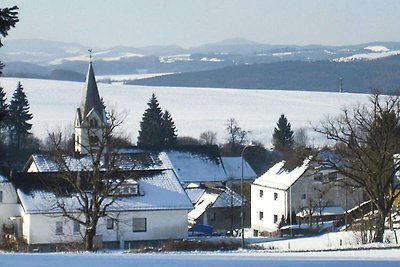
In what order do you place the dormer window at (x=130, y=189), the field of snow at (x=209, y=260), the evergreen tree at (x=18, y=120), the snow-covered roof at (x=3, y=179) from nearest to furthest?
the field of snow at (x=209, y=260) → the dormer window at (x=130, y=189) → the snow-covered roof at (x=3, y=179) → the evergreen tree at (x=18, y=120)

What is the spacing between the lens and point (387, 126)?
35.1m

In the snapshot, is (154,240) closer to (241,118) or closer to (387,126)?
(387,126)

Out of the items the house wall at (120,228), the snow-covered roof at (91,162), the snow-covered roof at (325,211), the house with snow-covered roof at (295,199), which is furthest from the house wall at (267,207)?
the house wall at (120,228)

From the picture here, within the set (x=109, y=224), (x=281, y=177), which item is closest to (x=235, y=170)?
(x=281, y=177)

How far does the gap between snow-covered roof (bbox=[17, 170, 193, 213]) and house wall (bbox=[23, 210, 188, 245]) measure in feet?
0.99

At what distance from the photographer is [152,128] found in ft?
302

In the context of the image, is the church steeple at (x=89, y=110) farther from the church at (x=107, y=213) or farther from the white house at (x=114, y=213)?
the white house at (x=114, y=213)

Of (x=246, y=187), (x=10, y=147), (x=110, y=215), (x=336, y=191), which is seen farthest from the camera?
(x=10, y=147)

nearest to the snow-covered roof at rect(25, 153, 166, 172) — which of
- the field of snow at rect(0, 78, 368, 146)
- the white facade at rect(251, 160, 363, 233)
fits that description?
the white facade at rect(251, 160, 363, 233)

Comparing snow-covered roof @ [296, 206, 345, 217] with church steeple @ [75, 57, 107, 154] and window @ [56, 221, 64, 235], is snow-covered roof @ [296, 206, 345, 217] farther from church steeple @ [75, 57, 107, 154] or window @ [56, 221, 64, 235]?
church steeple @ [75, 57, 107, 154]

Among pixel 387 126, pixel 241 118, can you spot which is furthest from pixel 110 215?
pixel 241 118

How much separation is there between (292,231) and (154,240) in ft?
28.0

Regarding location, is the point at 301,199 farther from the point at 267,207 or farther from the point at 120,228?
the point at 120,228

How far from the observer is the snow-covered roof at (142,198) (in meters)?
44.3
